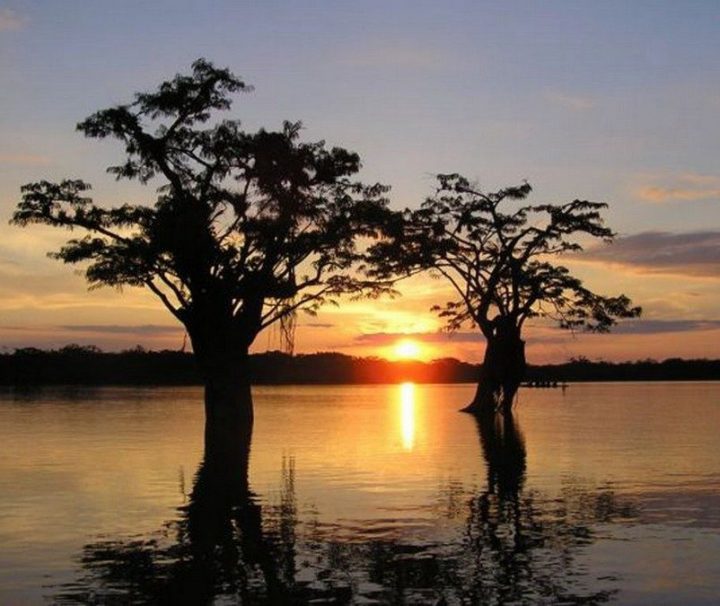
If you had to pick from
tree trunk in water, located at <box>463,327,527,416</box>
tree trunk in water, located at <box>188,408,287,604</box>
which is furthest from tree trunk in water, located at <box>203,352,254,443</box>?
tree trunk in water, located at <box>463,327,527,416</box>

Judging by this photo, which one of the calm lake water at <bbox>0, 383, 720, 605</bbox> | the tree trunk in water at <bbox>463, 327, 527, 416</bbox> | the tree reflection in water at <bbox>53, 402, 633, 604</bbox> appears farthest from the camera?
the tree trunk in water at <bbox>463, 327, 527, 416</bbox>

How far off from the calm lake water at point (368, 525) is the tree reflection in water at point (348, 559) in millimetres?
43

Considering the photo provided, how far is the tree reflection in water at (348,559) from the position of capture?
42.2ft

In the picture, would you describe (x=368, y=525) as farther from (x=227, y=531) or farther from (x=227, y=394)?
(x=227, y=394)

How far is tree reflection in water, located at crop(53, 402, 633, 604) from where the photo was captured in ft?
42.2

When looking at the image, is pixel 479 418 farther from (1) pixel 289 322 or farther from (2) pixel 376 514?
(2) pixel 376 514

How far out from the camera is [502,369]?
62625mm

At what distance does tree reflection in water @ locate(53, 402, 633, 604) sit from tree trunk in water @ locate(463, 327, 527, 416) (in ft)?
131

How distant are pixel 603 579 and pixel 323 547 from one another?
4581 millimetres

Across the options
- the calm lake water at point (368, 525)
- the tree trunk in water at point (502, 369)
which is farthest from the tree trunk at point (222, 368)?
the tree trunk in water at point (502, 369)

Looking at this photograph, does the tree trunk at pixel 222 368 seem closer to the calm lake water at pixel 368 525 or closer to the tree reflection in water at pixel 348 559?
the calm lake water at pixel 368 525

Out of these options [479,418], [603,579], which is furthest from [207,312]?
[603,579]

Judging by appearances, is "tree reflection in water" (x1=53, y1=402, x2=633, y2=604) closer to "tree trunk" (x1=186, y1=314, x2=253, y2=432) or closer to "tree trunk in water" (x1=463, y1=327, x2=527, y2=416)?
"tree trunk" (x1=186, y1=314, x2=253, y2=432)

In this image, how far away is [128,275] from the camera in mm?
49031
